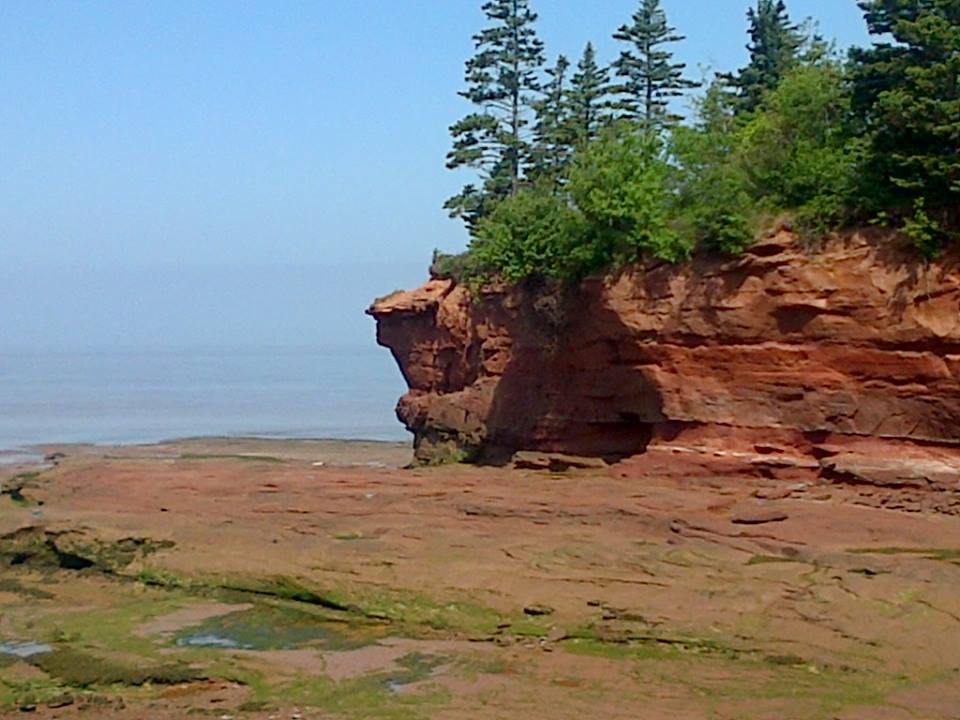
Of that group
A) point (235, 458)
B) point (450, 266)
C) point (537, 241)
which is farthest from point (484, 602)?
point (235, 458)

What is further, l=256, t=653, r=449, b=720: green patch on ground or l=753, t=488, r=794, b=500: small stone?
l=753, t=488, r=794, b=500: small stone

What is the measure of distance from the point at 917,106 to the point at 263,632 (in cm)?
1264

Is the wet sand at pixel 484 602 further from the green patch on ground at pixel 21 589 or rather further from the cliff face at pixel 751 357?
the cliff face at pixel 751 357

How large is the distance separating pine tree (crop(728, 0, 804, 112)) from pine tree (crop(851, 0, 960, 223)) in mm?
14766

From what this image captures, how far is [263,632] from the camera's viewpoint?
50.8 feet

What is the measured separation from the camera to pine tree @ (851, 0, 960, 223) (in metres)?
20.7

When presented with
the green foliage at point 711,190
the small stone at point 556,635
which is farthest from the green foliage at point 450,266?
the small stone at point 556,635

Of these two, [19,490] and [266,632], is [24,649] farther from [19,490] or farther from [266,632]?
[19,490]

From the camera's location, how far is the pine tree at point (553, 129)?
36812 mm

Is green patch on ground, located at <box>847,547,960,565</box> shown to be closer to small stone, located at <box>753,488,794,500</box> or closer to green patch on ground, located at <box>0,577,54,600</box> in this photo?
small stone, located at <box>753,488,794,500</box>

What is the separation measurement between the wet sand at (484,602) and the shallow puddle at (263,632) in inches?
1.9

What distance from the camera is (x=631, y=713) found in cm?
1206

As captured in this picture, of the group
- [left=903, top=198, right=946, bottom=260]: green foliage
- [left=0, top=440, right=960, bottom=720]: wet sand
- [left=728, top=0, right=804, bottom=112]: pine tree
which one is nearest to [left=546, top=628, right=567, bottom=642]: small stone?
[left=0, top=440, right=960, bottom=720]: wet sand

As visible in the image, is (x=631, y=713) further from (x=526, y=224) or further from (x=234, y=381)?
(x=234, y=381)
